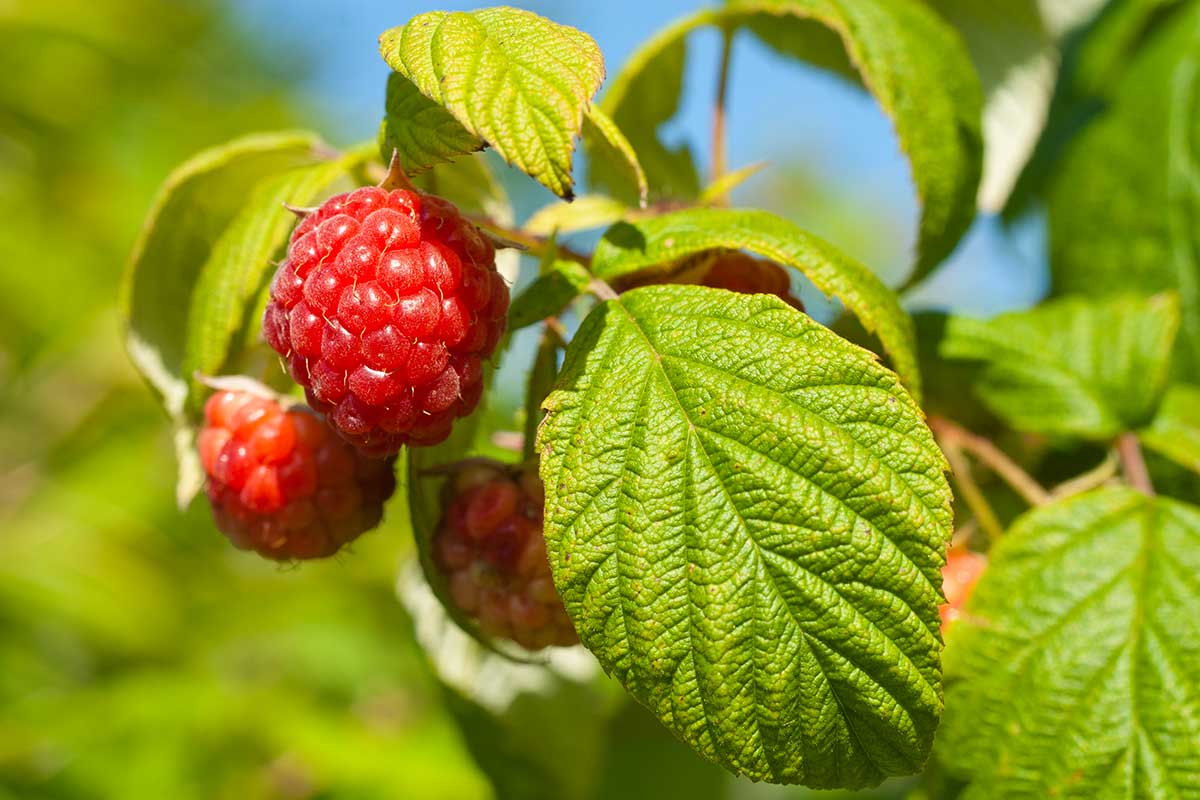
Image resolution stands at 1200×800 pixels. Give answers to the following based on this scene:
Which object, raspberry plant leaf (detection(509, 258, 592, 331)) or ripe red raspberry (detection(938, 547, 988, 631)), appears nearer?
raspberry plant leaf (detection(509, 258, 592, 331))

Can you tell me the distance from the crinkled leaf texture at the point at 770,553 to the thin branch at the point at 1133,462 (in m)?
0.59

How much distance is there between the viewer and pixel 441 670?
1.82 m

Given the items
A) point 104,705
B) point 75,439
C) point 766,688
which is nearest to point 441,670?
point 766,688

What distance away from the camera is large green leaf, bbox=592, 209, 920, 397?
1090mm

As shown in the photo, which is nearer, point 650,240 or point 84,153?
point 650,240

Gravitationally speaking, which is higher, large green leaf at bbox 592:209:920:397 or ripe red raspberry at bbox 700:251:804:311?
large green leaf at bbox 592:209:920:397

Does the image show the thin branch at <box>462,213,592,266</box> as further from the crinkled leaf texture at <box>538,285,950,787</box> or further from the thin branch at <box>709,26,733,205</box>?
the thin branch at <box>709,26,733,205</box>

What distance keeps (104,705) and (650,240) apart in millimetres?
2019

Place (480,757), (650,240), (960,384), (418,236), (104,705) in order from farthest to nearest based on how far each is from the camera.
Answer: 1. (104,705)
2. (480,757)
3. (960,384)
4. (650,240)
5. (418,236)

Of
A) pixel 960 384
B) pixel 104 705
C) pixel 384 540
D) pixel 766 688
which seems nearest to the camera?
pixel 766 688

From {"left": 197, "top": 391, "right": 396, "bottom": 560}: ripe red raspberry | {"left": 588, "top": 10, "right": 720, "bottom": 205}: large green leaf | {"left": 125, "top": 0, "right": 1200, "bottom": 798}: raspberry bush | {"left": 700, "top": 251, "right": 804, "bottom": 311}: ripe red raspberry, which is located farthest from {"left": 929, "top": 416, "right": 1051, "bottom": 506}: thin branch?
{"left": 197, "top": 391, "right": 396, "bottom": 560}: ripe red raspberry

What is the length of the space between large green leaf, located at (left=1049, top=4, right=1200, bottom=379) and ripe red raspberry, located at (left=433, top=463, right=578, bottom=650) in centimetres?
109

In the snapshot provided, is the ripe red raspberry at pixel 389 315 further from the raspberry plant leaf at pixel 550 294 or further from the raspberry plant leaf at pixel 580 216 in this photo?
the raspberry plant leaf at pixel 580 216

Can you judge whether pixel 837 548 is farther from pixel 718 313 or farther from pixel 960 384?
pixel 960 384
